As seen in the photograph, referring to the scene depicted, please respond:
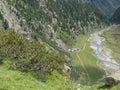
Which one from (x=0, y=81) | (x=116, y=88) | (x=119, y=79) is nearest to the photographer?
(x=0, y=81)

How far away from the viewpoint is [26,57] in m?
44.7

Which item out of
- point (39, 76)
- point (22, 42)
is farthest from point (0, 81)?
point (22, 42)

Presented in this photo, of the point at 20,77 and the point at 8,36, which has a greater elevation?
the point at 8,36

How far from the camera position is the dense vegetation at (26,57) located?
4231 cm

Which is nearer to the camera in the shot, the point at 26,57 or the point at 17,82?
the point at 17,82

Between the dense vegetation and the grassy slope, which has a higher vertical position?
the dense vegetation

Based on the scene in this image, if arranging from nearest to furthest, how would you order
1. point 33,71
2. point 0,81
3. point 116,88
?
point 0,81 < point 116,88 < point 33,71

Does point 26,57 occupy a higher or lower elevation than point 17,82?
higher

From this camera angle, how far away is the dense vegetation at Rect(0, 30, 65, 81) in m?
42.3

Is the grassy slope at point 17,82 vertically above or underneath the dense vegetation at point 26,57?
underneath

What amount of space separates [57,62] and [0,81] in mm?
19282

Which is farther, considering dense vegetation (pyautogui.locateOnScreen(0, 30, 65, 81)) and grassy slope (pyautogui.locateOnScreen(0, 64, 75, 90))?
dense vegetation (pyautogui.locateOnScreen(0, 30, 65, 81))

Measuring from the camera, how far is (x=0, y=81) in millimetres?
32094

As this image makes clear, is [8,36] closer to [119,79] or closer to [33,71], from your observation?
[33,71]
